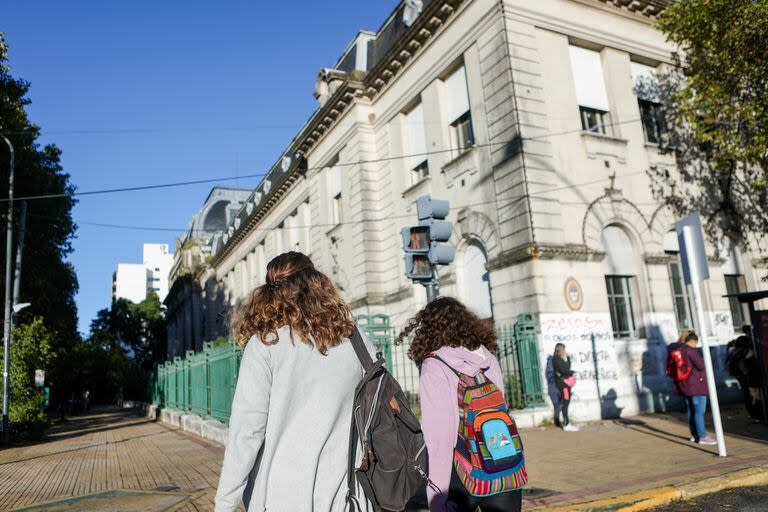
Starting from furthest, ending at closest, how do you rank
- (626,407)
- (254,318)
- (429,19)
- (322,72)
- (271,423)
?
1. (322,72)
2. (429,19)
3. (626,407)
4. (254,318)
5. (271,423)

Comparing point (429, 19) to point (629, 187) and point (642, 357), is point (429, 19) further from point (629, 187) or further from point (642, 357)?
point (642, 357)

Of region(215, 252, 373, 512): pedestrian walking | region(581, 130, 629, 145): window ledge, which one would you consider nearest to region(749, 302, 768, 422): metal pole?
region(581, 130, 629, 145): window ledge

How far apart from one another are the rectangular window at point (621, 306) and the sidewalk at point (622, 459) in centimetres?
294

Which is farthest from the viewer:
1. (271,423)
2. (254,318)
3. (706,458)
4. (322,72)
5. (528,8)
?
(322,72)

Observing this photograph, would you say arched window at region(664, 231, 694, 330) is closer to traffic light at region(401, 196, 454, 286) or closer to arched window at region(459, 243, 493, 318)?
arched window at region(459, 243, 493, 318)

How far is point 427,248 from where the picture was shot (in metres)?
7.65

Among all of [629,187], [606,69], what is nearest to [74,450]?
[629,187]

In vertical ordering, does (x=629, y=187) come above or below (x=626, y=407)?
above

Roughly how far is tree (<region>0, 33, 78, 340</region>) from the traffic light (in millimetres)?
16635

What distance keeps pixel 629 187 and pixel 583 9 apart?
4.78 m

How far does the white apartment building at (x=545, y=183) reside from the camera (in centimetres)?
1284

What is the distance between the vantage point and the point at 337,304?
2.61 metres

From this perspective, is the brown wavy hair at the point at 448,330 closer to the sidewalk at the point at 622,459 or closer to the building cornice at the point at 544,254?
the sidewalk at the point at 622,459

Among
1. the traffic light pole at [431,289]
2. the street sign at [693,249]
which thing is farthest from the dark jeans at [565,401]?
the traffic light pole at [431,289]
